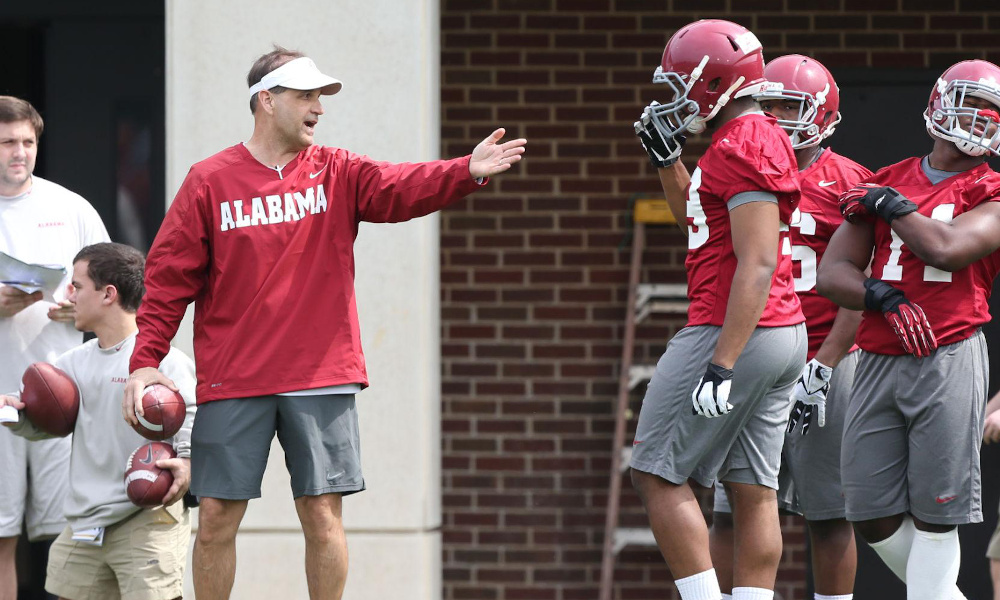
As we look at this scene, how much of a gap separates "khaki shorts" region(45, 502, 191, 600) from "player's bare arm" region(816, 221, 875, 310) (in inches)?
94.9

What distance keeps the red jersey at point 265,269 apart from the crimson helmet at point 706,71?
0.70 meters

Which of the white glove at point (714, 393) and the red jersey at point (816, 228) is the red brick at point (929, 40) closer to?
the red jersey at point (816, 228)

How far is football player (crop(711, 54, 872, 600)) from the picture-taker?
488 cm

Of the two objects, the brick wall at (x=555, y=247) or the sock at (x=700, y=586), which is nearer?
Result: the sock at (x=700, y=586)

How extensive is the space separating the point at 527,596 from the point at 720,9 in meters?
3.12

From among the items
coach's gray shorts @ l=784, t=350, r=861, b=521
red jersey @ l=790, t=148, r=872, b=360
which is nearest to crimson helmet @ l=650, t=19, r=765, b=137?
red jersey @ l=790, t=148, r=872, b=360

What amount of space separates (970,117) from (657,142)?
1005 millimetres

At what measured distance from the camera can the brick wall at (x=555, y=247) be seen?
683 cm

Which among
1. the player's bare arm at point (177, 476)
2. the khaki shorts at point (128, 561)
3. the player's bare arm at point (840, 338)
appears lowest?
the khaki shorts at point (128, 561)

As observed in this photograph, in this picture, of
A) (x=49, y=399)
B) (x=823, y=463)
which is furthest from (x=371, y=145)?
(x=823, y=463)

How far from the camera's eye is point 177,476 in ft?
15.0

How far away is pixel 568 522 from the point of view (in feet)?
22.4

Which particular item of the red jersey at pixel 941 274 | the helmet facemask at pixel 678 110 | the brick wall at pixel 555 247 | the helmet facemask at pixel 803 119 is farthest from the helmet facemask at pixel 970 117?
the brick wall at pixel 555 247

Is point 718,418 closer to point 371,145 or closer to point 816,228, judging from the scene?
point 816,228
